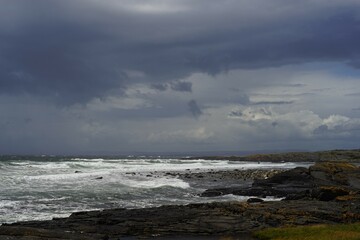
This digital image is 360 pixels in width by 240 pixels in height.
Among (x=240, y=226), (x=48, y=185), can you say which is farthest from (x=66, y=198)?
(x=240, y=226)

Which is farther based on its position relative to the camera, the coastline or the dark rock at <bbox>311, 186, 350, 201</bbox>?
the dark rock at <bbox>311, 186, 350, 201</bbox>

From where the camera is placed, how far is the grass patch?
2053 centimetres

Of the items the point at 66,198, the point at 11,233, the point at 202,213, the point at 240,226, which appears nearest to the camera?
the point at 11,233

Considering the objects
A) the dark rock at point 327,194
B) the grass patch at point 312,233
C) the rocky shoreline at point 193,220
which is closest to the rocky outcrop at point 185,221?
the rocky shoreline at point 193,220

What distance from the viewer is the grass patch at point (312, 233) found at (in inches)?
808

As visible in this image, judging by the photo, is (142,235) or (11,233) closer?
(11,233)

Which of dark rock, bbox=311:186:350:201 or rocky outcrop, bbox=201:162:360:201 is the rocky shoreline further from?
rocky outcrop, bbox=201:162:360:201

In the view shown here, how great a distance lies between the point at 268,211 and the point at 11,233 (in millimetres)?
15068

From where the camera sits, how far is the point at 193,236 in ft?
75.8

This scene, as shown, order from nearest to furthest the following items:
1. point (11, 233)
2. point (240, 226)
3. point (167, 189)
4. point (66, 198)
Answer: point (11, 233)
point (240, 226)
point (66, 198)
point (167, 189)

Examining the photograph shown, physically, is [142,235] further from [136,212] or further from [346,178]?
[346,178]

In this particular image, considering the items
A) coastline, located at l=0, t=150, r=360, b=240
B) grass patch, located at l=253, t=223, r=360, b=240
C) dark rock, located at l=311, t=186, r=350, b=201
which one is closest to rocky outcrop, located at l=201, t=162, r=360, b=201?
dark rock, located at l=311, t=186, r=350, b=201

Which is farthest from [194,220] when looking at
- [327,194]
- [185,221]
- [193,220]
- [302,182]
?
[302,182]

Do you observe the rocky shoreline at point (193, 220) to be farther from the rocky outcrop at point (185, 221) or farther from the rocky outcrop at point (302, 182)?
the rocky outcrop at point (302, 182)
